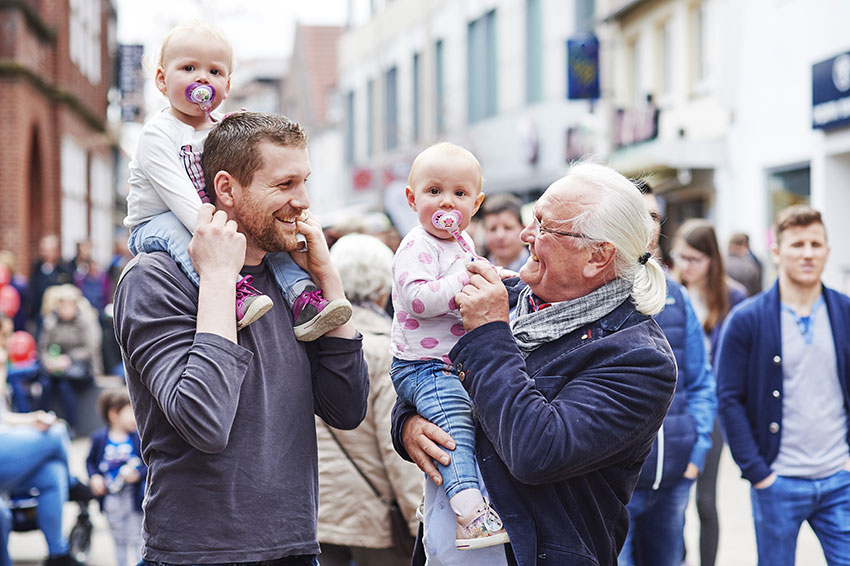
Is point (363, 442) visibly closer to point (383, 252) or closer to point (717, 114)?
point (383, 252)

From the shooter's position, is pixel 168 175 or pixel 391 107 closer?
pixel 168 175

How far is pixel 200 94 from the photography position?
3150 millimetres

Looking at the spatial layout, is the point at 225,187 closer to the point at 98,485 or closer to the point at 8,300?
the point at 98,485

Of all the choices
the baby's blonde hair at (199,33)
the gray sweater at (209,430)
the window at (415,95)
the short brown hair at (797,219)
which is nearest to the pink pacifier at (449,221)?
the gray sweater at (209,430)

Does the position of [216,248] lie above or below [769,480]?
above

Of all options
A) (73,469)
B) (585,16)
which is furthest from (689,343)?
(585,16)

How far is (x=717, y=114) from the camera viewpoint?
52.3 feet

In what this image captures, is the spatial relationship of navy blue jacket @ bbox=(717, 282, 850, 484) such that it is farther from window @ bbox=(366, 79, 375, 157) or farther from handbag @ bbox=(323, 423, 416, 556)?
window @ bbox=(366, 79, 375, 157)

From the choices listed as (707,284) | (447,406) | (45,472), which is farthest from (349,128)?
(447,406)

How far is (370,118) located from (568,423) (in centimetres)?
3604

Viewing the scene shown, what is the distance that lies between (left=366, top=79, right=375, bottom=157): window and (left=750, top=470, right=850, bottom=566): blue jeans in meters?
33.5

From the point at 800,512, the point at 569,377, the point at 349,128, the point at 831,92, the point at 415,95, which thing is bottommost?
the point at 800,512

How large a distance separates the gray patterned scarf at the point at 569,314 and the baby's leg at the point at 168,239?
88cm

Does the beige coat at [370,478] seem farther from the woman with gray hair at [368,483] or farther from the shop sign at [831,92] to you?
the shop sign at [831,92]
